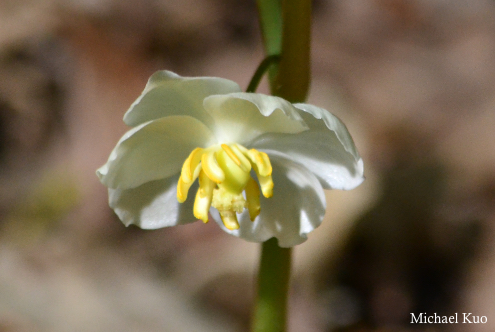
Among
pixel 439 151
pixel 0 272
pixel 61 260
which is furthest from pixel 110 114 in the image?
pixel 439 151

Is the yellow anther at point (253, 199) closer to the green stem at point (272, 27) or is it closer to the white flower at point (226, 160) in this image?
the white flower at point (226, 160)

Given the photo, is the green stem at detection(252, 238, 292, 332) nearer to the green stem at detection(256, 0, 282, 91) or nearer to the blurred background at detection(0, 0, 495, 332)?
the green stem at detection(256, 0, 282, 91)

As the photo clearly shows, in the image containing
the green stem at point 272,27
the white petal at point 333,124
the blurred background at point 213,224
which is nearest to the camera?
the white petal at point 333,124

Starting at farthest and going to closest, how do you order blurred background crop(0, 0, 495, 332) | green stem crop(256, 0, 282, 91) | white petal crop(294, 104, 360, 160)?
blurred background crop(0, 0, 495, 332) → green stem crop(256, 0, 282, 91) → white petal crop(294, 104, 360, 160)

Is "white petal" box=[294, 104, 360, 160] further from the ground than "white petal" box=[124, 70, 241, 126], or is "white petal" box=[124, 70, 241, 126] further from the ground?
"white petal" box=[124, 70, 241, 126]

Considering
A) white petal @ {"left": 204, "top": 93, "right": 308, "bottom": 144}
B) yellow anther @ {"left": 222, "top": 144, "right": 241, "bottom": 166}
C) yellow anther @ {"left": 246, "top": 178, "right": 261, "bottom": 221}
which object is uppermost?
white petal @ {"left": 204, "top": 93, "right": 308, "bottom": 144}

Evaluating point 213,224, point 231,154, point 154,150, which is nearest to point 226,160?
point 231,154

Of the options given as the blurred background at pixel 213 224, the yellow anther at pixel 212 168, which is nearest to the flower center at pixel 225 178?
the yellow anther at pixel 212 168

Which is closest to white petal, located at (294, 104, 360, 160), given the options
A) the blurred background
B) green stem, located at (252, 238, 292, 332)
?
green stem, located at (252, 238, 292, 332)
